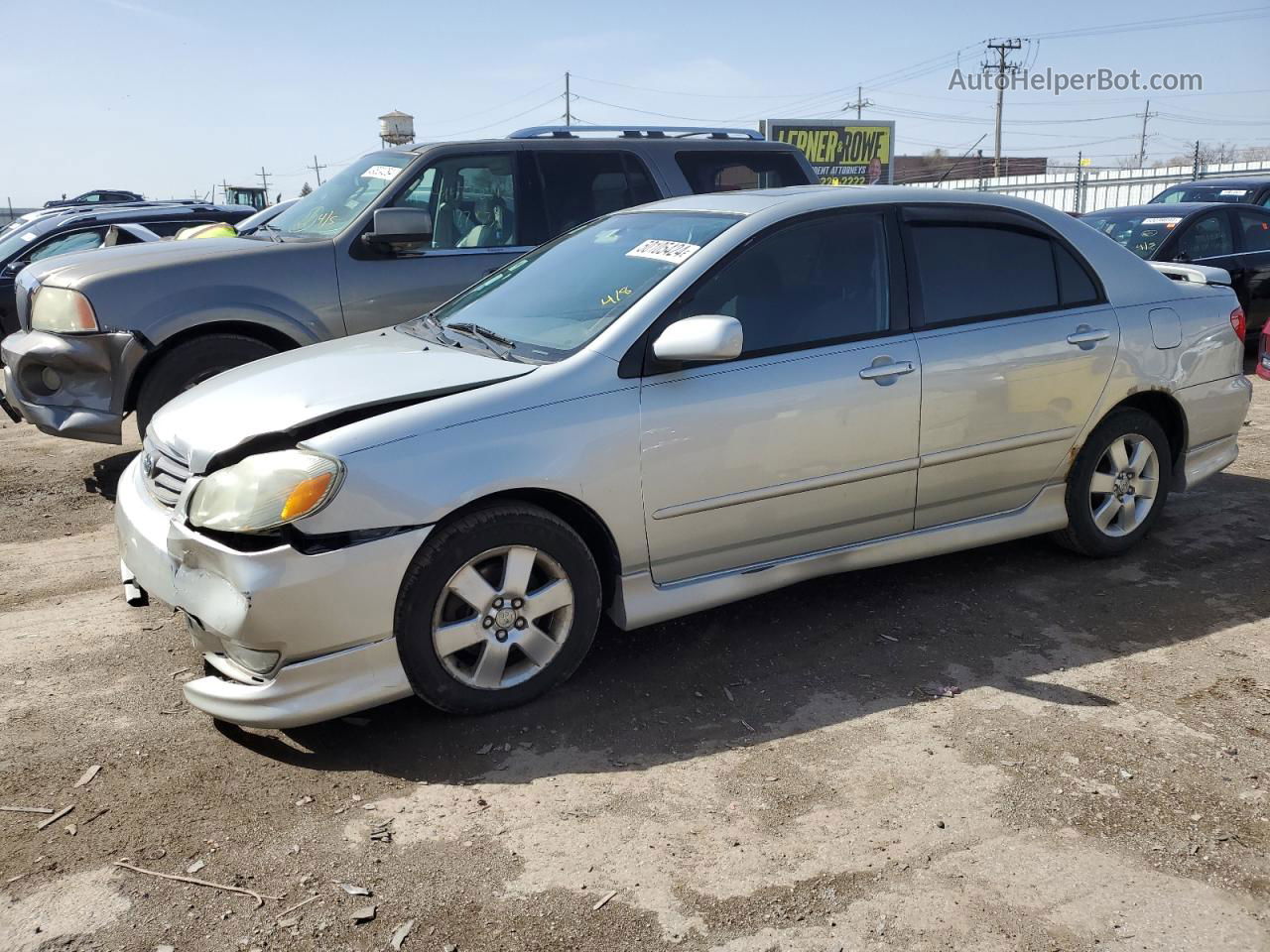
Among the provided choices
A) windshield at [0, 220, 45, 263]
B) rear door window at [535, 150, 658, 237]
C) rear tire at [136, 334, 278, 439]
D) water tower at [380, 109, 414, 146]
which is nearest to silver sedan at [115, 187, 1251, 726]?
rear tire at [136, 334, 278, 439]

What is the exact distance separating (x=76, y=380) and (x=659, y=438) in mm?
3874

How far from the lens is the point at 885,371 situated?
4.14 m

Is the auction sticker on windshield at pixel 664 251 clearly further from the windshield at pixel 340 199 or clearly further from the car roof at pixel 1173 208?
the car roof at pixel 1173 208

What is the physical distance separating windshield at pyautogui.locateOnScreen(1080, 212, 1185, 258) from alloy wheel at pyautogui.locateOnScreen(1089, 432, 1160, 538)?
21.1ft

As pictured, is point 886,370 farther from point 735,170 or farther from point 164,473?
point 735,170

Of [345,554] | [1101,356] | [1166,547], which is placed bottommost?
[1166,547]

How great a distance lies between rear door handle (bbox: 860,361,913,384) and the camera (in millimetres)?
4117

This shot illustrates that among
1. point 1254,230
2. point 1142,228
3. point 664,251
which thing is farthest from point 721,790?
point 1254,230

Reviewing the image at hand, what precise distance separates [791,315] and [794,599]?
1.25 meters

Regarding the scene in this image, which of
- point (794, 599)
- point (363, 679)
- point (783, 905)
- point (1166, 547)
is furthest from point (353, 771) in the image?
point (1166, 547)

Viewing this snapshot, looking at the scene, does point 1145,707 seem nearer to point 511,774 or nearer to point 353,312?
point 511,774

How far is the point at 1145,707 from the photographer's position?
3.61m

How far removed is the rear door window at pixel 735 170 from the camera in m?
7.14

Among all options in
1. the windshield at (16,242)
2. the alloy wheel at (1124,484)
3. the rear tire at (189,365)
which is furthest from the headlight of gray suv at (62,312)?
the windshield at (16,242)
